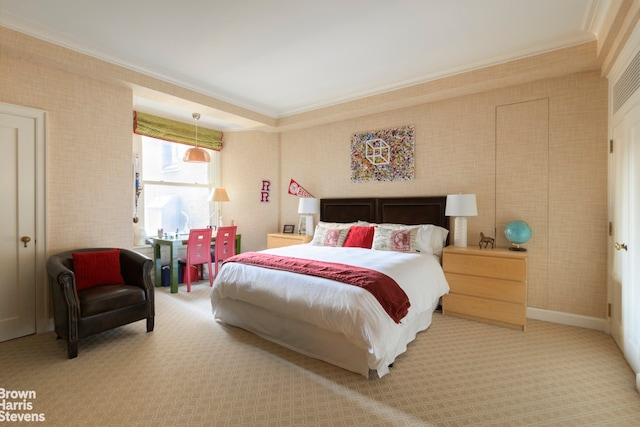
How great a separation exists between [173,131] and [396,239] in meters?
4.05

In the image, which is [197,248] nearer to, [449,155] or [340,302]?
[340,302]

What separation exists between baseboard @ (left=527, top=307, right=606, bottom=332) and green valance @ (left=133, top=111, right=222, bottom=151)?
5510 millimetres

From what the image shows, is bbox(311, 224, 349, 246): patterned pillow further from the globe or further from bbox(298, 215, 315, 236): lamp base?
the globe

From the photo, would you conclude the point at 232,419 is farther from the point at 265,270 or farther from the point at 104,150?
the point at 104,150

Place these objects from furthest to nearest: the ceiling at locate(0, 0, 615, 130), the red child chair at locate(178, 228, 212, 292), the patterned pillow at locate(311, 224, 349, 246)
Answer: the red child chair at locate(178, 228, 212, 292) < the patterned pillow at locate(311, 224, 349, 246) < the ceiling at locate(0, 0, 615, 130)

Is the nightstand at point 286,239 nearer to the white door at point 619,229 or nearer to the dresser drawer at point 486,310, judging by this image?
the dresser drawer at point 486,310

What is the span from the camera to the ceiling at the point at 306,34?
8.04 feet

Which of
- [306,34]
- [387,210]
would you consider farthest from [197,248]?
[306,34]

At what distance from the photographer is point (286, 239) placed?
4938mm

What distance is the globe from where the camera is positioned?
10.8 ft

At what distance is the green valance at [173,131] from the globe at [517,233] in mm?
4954

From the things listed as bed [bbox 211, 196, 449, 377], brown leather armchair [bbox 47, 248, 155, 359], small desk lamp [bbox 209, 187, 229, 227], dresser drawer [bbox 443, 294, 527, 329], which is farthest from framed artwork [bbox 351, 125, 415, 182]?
brown leather armchair [bbox 47, 248, 155, 359]

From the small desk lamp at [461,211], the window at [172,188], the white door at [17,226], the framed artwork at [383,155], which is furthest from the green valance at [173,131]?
the small desk lamp at [461,211]

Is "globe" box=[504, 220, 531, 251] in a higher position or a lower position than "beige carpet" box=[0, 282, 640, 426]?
higher
